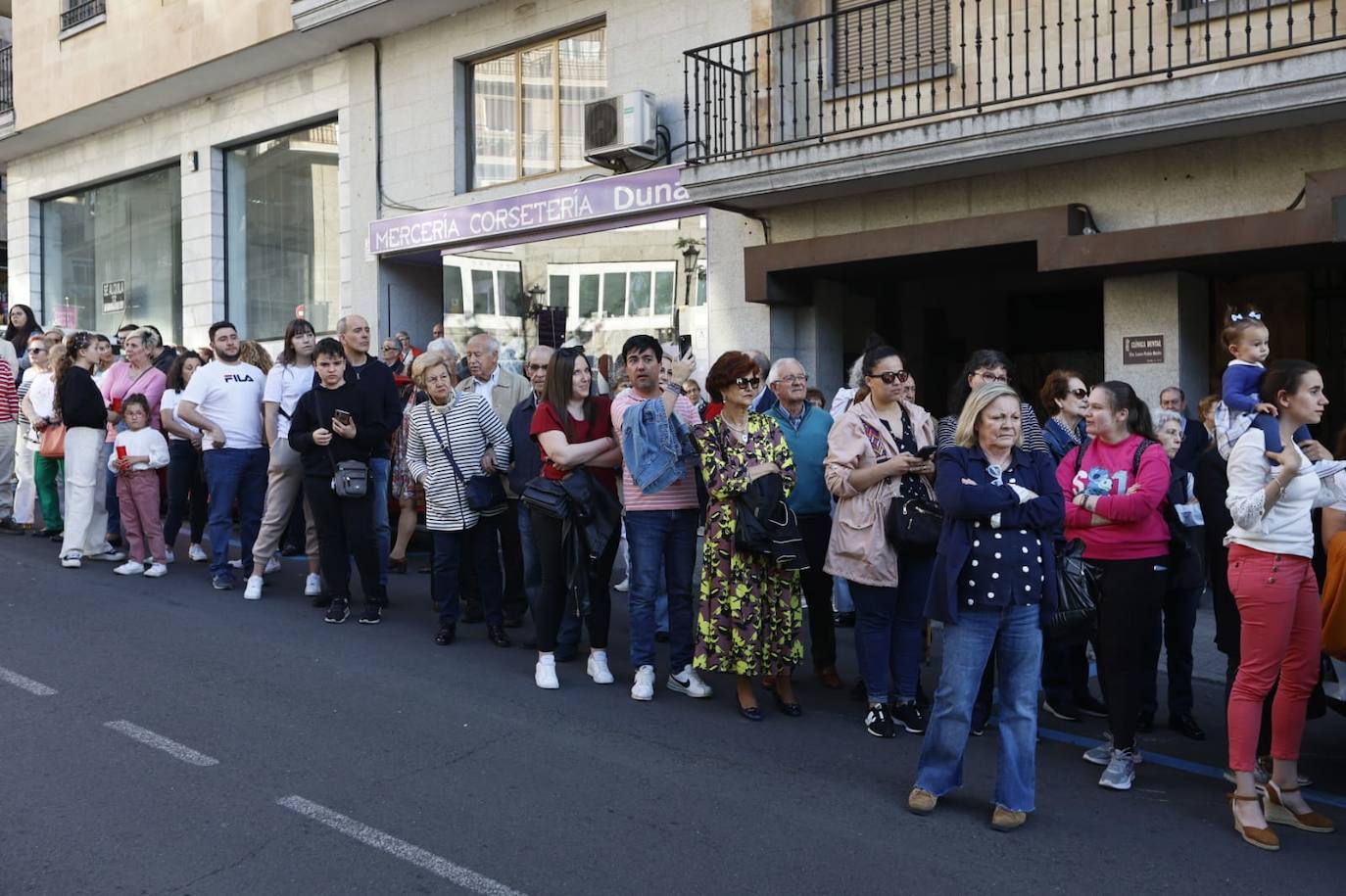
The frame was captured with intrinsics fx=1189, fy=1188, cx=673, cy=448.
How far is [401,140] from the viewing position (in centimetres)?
1631

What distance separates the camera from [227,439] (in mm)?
9188

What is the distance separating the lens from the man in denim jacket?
21.1 feet

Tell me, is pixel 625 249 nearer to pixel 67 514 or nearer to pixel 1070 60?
pixel 1070 60

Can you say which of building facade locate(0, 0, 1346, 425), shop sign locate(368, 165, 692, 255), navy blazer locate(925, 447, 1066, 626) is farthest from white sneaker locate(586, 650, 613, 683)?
shop sign locate(368, 165, 692, 255)

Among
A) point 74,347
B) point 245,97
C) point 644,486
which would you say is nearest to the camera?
point 644,486

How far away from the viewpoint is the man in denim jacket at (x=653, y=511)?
643 cm

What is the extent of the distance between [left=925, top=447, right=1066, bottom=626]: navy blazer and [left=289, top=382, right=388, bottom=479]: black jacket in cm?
475

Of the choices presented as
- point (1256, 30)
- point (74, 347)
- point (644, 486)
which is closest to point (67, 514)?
point (74, 347)

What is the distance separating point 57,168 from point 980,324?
1776 cm

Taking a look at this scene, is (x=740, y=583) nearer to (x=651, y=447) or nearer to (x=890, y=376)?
(x=651, y=447)

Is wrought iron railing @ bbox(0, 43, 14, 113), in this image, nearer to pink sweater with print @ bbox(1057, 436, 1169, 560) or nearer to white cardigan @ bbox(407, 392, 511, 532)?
white cardigan @ bbox(407, 392, 511, 532)

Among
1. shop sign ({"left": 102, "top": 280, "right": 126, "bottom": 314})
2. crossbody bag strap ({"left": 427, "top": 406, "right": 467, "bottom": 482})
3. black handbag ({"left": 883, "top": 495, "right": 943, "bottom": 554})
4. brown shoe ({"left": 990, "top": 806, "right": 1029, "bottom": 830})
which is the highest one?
shop sign ({"left": 102, "top": 280, "right": 126, "bottom": 314})

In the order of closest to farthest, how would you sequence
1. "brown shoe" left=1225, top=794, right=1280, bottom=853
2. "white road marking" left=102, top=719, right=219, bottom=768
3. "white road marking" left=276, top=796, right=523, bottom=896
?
"white road marking" left=276, top=796, right=523, bottom=896 < "brown shoe" left=1225, top=794, right=1280, bottom=853 < "white road marking" left=102, top=719, right=219, bottom=768

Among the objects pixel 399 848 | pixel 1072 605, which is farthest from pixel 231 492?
pixel 1072 605
